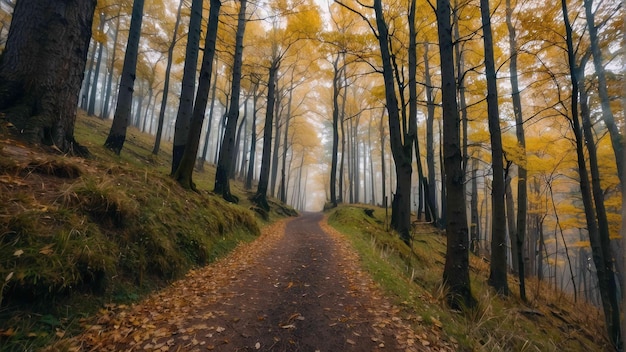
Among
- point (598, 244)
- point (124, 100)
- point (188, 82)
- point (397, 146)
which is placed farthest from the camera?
point (397, 146)

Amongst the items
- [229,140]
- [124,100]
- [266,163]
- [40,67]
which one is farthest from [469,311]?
[266,163]

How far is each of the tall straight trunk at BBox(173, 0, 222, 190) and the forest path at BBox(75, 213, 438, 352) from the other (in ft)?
10.1

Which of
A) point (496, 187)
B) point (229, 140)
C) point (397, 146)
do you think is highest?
point (229, 140)

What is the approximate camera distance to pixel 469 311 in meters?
4.37

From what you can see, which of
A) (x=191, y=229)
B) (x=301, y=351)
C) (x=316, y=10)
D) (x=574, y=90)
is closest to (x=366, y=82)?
(x=316, y=10)

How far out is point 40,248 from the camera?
2.58 meters

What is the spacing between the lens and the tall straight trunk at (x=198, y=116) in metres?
7.21

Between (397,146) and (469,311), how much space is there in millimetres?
5830

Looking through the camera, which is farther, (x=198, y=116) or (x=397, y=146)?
(x=397, y=146)

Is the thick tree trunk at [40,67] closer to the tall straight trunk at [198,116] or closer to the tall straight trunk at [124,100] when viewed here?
the tall straight trunk at [198,116]

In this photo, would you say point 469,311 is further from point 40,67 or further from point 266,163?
point 266,163

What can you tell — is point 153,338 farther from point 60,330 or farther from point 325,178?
point 325,178

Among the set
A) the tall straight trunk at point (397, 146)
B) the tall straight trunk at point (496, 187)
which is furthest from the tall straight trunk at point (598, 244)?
the tall straight trunk at point (397, 146)

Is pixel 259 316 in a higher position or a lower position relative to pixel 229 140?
lower
